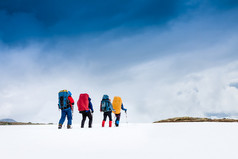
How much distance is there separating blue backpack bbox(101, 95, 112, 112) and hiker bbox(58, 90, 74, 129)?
7.04 ft

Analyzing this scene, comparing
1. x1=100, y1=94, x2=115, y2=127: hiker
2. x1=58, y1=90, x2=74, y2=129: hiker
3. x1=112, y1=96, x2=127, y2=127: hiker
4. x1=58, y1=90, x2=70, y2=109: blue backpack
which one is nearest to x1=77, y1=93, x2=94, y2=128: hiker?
x1=100, y1=94, x2=115, y2=127: hiker

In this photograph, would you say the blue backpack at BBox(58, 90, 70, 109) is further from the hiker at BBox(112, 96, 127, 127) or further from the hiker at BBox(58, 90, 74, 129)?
the hiker at BBox(112, 96, 127, 127)

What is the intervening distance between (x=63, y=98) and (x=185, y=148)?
8319 mm

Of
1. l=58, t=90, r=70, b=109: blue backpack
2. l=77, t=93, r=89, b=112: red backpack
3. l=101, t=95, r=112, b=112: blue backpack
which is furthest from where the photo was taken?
l=101, t=95, r=112, b=112: blue backpack

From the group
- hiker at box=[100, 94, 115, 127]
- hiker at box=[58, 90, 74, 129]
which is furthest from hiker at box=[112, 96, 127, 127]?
hiker at box=[58, 90, 74, 129]

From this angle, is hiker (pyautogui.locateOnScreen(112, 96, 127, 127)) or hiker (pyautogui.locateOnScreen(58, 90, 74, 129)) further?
hiker (pyautogui.locateOnScreen(112, 96, 127, 127))

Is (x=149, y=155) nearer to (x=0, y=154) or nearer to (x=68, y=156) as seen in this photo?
(x=68, y=156)

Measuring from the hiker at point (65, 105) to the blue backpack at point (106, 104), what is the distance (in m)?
2.15

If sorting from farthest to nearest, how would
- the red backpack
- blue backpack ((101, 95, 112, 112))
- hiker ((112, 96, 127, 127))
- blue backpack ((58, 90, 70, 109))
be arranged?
hiker ((112, 96, 127, 127)), blue backpack ((101, 95, 112, 112)), the red backpack, blue backpack ((58, 90, 70, 109))

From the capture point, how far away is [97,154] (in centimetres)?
507

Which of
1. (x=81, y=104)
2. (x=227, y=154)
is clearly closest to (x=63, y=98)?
(x=81, y=104)

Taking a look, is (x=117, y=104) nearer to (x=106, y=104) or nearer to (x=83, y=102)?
(x=106, y=104)

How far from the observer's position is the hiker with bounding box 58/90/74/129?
41.4ft

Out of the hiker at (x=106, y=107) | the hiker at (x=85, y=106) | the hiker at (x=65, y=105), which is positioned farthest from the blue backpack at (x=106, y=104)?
the hiker at (x=65, y=105)
